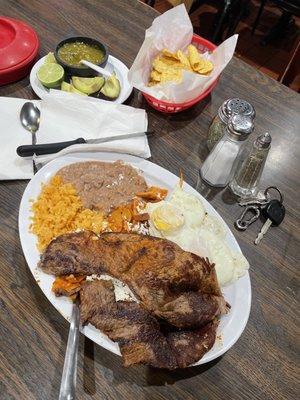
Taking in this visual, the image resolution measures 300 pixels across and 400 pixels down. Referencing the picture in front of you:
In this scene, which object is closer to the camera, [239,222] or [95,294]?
[95,294]

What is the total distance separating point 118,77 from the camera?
185 cm

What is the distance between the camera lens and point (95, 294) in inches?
43.6

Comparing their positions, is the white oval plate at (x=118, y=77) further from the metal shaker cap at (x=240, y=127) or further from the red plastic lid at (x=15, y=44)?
the metal shaker cap at (x=240, y=127)

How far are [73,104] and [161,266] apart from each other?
0.87 meters

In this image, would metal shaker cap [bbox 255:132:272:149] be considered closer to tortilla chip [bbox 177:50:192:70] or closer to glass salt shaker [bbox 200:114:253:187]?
glass salt shaker [bbox 200:114:253:187]

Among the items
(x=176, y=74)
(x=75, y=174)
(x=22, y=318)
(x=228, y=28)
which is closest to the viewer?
(x=22, y=318)

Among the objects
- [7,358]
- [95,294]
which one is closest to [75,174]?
[95,294]

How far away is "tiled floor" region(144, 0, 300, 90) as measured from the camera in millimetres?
3881

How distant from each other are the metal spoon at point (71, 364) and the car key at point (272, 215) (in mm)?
762

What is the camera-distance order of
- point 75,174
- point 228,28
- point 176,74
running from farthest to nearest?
point 228,28 < point 176,74 < point 75,174

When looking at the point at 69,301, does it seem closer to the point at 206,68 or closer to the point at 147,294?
the point at 147,294

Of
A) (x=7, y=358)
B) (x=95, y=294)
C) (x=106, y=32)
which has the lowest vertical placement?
(x=7, y=358)

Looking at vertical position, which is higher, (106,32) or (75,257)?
(106,32)

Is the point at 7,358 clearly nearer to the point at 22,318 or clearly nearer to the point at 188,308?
the point at 22,318
